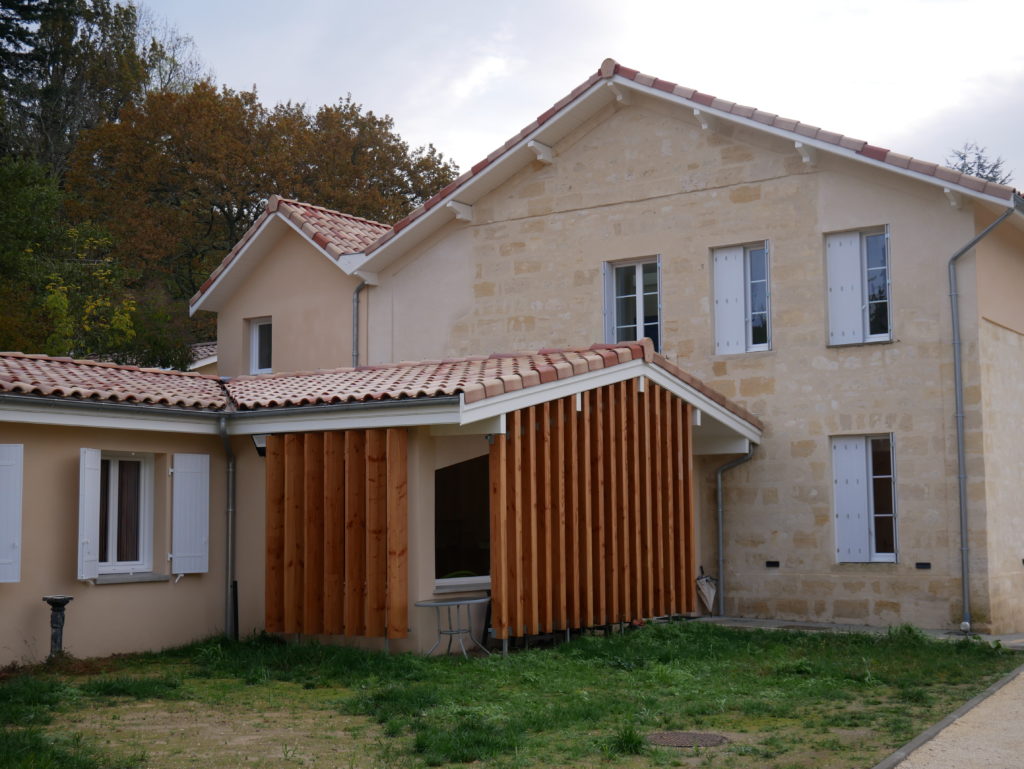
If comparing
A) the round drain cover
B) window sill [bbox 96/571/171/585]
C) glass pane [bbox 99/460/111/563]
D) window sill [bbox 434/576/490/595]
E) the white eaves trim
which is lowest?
the round drain cover

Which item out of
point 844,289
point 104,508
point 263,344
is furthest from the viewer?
point 263,344

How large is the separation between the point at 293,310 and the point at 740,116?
28.0 feet

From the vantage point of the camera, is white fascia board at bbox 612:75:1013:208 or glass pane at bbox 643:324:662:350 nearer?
white fascia board at bbox 612:75:1013:208

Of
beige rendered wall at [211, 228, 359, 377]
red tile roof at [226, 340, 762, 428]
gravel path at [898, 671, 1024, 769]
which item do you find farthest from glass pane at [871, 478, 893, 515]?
beige rendered wall at [211, 228, 359, 377]

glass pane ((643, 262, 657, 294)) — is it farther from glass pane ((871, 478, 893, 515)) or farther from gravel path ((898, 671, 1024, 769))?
gravel path ((898, 671, 1024, 769))

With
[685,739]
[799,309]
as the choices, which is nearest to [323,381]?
[799,309]

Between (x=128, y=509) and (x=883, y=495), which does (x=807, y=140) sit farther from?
(x=128, y=509)

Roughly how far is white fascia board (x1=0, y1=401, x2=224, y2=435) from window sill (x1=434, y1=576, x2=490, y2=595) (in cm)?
312

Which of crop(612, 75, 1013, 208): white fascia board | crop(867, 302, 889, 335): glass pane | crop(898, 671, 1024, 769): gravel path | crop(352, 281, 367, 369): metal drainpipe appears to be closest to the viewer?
crop(898, 671, 1024, 769): gravel path

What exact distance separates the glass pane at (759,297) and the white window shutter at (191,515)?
7446 millimetres

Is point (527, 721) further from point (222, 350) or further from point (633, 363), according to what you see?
point (222, 350)

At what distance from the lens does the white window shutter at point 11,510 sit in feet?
38.6

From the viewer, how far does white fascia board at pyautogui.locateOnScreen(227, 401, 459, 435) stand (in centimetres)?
1202

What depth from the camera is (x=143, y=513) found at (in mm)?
13570
